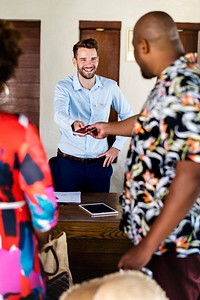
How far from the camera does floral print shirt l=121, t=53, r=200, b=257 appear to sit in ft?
4.13

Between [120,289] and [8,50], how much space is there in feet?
2.25

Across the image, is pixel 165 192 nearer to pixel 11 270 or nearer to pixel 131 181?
pixel 131 181

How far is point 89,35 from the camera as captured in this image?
15.6ft

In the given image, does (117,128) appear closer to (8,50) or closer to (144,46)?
(144,46)

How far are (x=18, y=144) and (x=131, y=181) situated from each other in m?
0.40

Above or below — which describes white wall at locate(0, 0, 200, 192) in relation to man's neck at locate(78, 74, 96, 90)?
above

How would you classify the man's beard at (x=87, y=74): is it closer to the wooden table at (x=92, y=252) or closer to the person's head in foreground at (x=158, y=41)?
the wooden table at (x=92, y=252)

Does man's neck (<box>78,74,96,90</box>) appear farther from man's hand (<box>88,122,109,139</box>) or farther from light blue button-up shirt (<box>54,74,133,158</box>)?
man's hand (<box>88,122,109,139</box>)

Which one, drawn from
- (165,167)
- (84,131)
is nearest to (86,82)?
(84,131)

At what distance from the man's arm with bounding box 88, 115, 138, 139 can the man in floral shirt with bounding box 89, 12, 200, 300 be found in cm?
73

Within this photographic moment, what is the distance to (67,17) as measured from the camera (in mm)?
4680

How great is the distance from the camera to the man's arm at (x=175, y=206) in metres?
1.25

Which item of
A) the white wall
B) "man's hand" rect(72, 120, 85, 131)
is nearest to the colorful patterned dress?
"man's hand" rect(72, 120, 85, 131)

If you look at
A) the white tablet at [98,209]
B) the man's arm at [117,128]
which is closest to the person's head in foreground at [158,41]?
the man's arm at [117,128]
